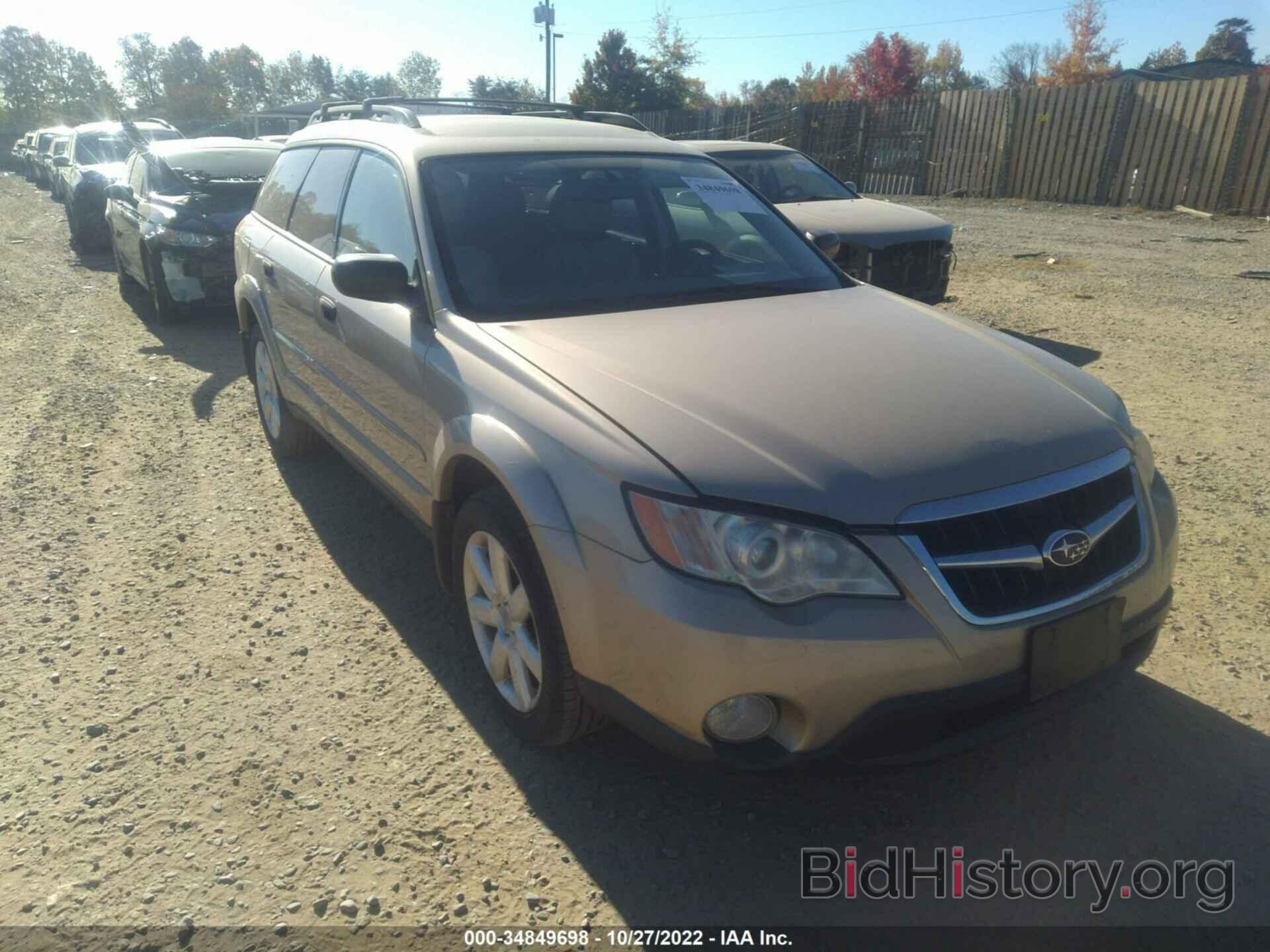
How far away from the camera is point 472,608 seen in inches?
120

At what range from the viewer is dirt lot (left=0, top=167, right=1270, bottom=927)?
7.86 feet

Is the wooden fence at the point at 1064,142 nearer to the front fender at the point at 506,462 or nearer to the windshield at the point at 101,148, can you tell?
the windshield at the point at 101,148

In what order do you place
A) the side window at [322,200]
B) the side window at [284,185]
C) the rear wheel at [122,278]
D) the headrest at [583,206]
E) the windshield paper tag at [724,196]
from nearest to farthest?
the headrest at [583,206], the windshield paper tag at [724,196], the side window at [322,200], the side window at [284,185], the rear wheel at [122,278]

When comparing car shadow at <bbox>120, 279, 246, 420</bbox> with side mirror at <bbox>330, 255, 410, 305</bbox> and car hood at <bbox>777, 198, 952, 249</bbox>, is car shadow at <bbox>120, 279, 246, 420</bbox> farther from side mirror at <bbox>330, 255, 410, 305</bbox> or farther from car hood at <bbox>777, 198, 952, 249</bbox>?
car hood at <bbox>777, 198, 952, 249</bbox>

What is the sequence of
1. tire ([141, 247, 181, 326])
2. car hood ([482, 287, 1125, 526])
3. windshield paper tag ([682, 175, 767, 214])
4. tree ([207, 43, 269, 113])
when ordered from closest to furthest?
car hood ([482, 287, 1125, 526]) < windshield paper tag ([682, 175, 767, 214]) < tire ([141, 247, 181, 326]) < tree ([207, 43, 269, 113])

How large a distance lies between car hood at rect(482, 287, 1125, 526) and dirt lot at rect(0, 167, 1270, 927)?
715mm

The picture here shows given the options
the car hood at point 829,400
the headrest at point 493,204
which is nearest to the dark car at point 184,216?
the headrest at point 493,204

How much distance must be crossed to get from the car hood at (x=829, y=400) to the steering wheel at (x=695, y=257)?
1.21ft

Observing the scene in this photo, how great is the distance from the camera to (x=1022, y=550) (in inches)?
89.8

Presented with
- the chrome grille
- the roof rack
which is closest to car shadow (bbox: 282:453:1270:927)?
the chrome grille

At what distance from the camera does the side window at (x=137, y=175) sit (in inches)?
377

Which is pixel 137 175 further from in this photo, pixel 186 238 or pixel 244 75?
pixel 244 75

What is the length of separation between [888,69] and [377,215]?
5039 centimetres

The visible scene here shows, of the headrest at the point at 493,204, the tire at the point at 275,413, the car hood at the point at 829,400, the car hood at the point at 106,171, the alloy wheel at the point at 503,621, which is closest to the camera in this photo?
the car hood at the point at 829,400
